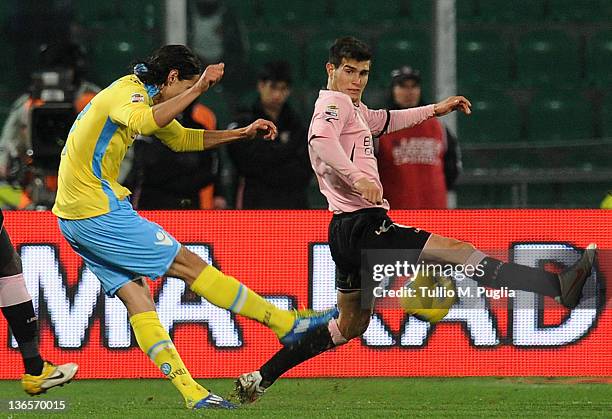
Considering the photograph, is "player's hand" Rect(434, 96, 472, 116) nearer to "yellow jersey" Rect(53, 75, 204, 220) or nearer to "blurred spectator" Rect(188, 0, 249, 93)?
"yellow jersey" Rect(53, 75, 204, 220)

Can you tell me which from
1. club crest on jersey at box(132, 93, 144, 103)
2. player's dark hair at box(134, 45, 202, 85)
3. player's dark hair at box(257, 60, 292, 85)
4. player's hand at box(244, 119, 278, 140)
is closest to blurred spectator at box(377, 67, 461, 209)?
player's dark hair at box(257, 60, 292, 85)

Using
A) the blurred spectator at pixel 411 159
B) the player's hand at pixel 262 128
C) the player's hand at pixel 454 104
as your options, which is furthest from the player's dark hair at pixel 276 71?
the player's hand at pixel 262 128

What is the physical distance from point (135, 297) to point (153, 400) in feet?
2.37

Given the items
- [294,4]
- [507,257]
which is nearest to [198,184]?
[507,257]

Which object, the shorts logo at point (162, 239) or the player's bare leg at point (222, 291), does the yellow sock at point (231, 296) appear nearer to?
the player's bare leg at point (222, 291)

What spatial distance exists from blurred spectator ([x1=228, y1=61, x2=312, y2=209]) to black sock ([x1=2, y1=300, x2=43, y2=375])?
2.36m

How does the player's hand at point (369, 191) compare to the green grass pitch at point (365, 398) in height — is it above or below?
above

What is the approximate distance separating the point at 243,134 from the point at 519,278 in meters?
1.44

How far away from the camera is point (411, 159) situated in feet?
27.9

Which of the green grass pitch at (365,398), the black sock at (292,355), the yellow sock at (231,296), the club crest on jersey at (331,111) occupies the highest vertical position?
the club crest on jersey at (331,111)

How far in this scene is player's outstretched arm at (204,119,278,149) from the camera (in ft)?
20.3

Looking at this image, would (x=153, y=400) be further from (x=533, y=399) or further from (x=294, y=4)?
(x=294, y=4)

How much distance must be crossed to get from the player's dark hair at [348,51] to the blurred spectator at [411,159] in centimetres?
208

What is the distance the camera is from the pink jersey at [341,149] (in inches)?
237
